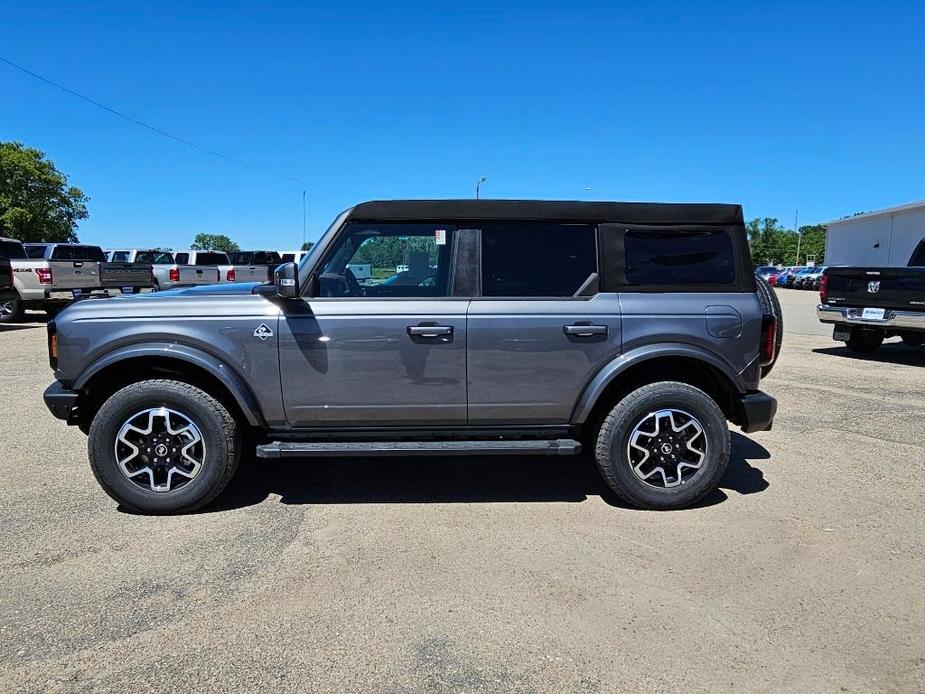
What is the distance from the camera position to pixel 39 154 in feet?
160

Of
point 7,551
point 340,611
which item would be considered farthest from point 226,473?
point 340,611

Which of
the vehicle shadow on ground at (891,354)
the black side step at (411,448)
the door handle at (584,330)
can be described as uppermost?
the door handle at (584,330)

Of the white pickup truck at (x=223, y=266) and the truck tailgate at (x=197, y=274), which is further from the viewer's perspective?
the white pickup truck at (x=223, y=266)

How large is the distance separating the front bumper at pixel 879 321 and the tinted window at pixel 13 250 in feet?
54.9

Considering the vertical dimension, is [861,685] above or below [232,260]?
below

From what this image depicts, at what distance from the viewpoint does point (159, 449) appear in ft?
12.8

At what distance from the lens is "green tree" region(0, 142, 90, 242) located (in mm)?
45781

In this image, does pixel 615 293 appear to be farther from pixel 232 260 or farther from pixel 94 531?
pixel 232 260

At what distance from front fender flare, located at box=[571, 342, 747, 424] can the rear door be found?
52mm

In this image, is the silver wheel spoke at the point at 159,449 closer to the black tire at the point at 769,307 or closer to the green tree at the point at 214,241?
the black tire at the point at 769,307

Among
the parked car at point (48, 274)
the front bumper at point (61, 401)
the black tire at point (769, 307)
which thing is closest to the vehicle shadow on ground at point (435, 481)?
the black tire at point (769, 307)

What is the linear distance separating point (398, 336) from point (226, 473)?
139 cm

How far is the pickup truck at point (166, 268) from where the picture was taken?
19781mm

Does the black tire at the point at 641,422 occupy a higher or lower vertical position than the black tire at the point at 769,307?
lower
